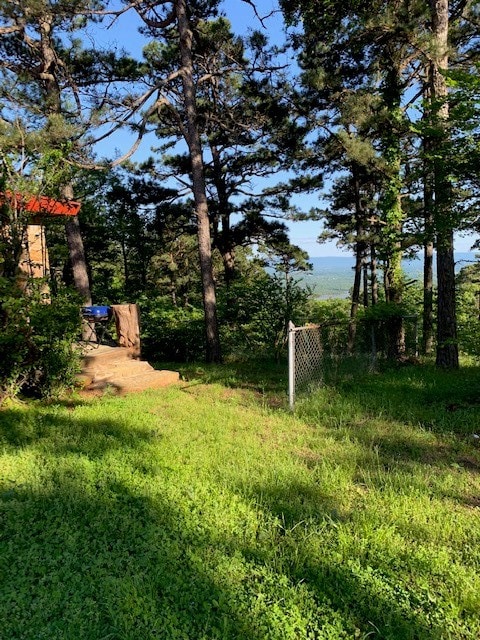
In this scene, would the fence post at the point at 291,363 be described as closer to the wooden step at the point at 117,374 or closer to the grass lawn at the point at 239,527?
the grass lawn at the point at 239,527

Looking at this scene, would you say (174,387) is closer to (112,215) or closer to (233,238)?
(233,238)

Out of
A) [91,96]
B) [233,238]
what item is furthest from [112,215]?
[91,96]

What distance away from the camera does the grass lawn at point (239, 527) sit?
2037 mm

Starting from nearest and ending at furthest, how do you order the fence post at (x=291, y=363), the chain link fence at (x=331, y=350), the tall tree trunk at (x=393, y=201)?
the fence post at (x=291, y=363)
the chain link fence at (x=331, y=350)
the tall tree trunk at (x=393, y=201)

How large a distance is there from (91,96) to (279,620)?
10.0m

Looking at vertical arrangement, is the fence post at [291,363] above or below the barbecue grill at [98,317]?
below

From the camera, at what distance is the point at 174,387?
724 centimetres

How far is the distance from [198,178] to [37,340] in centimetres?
589

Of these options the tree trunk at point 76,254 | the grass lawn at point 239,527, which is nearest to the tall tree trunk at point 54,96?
the tree trunk at point 76,254

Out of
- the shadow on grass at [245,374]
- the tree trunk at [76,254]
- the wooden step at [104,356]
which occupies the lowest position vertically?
the shadow on grass at [245,374]

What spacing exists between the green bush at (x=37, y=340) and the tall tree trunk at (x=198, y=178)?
14.6 feet

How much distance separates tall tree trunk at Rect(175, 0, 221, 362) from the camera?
31.0 feet

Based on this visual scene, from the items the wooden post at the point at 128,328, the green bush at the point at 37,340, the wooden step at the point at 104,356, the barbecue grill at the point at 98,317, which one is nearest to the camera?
the green bush at the point at 37,340

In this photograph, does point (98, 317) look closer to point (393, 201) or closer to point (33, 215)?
point (33, 215)
